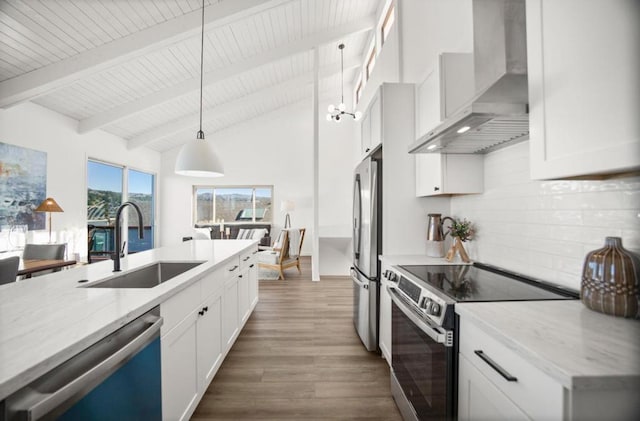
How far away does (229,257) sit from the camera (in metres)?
2.28

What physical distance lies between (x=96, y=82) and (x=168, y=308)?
4.40 m

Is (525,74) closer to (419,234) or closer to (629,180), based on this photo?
(629,180)

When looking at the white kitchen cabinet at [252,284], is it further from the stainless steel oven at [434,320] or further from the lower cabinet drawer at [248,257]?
the stainless steel oven at [434,320]

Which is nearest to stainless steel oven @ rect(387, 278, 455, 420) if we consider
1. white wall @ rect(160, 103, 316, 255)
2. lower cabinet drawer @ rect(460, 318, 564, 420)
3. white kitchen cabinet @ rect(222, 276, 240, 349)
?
lower cabinet drawer @ rect(460, 318, 564, 420)

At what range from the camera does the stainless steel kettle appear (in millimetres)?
2157

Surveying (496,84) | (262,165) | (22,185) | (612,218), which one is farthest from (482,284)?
(262,165)

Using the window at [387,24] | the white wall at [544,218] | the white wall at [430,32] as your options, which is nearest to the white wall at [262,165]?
the window at [387,24]

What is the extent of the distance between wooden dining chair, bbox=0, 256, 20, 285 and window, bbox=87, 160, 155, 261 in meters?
2.94

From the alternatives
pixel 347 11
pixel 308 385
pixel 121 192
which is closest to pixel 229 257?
pixel 308 385

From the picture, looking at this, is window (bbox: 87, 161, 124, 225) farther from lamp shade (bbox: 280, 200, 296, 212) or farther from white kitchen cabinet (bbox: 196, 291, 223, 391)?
white kitchen cabinet (bbox: 196, 291, 223, 391)

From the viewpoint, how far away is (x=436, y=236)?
2.16 meters

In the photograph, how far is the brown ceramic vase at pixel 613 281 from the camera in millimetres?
908

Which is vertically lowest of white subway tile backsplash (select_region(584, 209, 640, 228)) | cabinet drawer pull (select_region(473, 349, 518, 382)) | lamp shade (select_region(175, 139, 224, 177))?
cabinet drawer pull (select_region(473, 349, 518, 382))

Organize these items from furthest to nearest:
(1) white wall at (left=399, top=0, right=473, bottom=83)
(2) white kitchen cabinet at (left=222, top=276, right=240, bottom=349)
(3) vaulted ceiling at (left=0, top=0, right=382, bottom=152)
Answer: (3) vaulted ceiling at (left=0, top=0, right=382, bottom=152) < (2) white kitchen cabinet at (left=222, top=276, right=240, bottom=349) < (1) white wall at (left=399, top=0, right=473, bottom=83)
